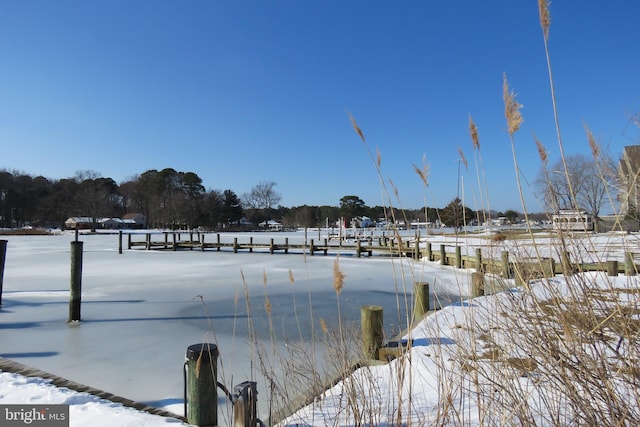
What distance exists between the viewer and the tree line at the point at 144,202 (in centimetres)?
4506

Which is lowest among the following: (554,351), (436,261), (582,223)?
(436,261)

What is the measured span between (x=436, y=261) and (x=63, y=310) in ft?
39.2

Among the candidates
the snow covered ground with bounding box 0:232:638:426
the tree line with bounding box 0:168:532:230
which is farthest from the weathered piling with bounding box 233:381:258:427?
the tree line with bounding box 0:168:532:230

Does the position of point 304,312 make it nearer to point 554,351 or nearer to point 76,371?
point 76,371

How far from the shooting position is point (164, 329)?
4480 mm

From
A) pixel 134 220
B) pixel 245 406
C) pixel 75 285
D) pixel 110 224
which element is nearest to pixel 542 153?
pixel 245 406

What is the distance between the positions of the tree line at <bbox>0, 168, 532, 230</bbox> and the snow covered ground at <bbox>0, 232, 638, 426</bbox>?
126 feet

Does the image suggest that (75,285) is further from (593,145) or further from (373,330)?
(593,145)

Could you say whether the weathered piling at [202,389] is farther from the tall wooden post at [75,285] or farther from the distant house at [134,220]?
the distant house at [134,220]

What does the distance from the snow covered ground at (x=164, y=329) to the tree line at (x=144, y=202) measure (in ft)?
126

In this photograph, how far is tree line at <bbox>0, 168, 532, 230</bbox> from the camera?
4506cm

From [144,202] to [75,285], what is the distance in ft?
184

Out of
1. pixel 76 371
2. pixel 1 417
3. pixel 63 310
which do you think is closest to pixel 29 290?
pixel 63 310

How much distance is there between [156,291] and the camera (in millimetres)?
7074
